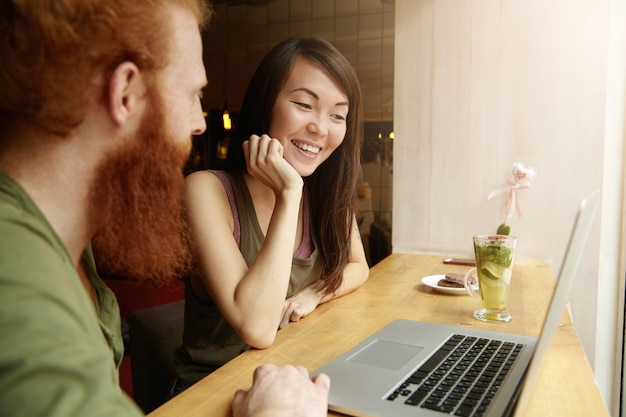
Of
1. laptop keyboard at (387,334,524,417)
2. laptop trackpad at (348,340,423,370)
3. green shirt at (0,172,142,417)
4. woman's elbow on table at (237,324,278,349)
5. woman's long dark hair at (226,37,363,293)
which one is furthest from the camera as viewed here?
woman's long dark hair at (226,37,363,293)

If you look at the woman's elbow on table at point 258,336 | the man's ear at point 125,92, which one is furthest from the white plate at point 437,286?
the man's ear at point 125,92

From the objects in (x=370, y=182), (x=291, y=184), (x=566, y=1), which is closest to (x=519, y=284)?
(x=291, y=184)

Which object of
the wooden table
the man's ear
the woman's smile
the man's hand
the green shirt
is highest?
the man's ear

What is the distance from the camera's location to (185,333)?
138cm

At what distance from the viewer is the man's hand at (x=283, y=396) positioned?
2.15 ft

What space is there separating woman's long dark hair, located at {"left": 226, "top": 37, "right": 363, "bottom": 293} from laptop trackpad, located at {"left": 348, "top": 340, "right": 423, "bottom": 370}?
0.42 m

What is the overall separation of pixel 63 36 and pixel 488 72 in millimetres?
1774

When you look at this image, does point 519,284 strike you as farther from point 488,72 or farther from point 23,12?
point 23,12

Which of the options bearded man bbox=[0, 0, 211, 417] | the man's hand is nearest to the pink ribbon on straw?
the man's hand

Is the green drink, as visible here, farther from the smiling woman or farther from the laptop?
the smiling woman

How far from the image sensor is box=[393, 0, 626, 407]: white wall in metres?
1.85

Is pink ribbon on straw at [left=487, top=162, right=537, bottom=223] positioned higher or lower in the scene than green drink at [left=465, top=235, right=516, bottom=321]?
higher

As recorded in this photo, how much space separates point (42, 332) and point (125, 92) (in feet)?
0.93

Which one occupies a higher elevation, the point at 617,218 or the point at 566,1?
the point at 566,1
